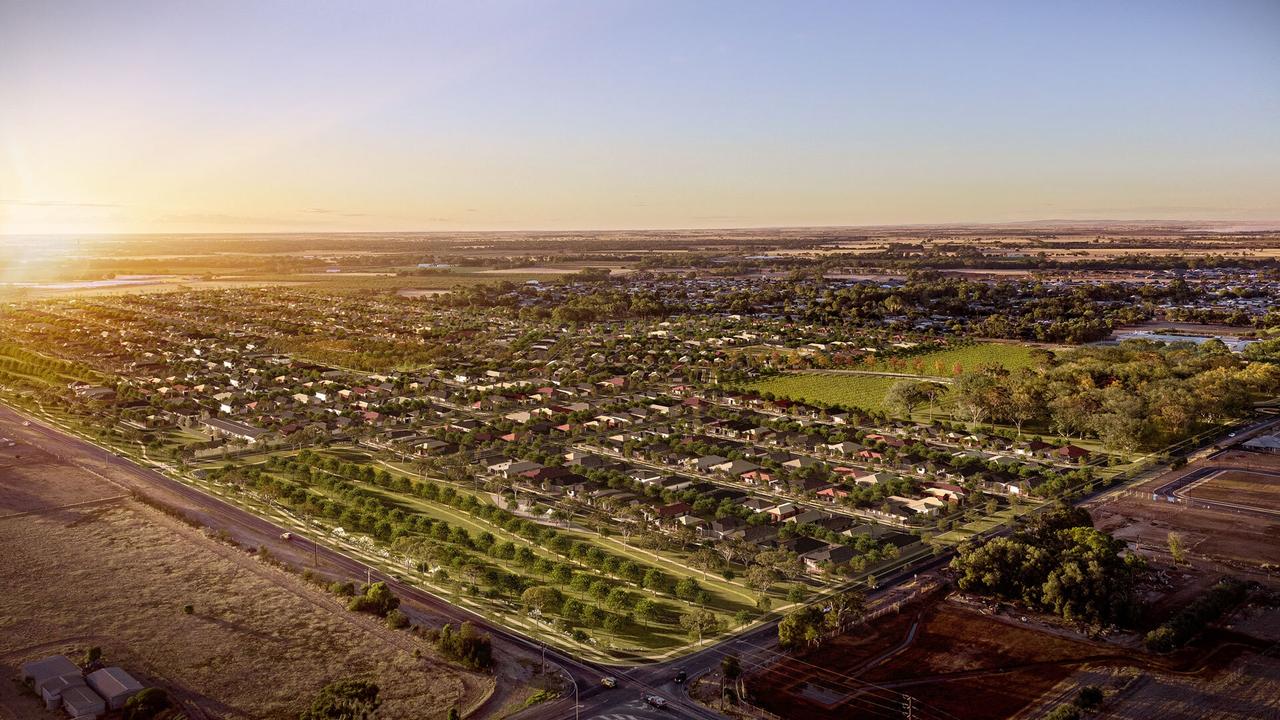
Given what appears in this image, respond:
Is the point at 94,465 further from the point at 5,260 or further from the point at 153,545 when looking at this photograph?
the point at 5,260

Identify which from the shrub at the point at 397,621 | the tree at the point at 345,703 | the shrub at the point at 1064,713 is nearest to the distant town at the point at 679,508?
the shrub at the point at 397,621

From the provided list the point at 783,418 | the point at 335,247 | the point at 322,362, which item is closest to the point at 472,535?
the point at 783,418

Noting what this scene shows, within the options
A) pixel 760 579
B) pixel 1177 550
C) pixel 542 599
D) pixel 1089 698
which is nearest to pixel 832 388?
pixel 1177 550

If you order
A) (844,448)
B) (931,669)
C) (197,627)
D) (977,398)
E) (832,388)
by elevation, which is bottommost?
(931,669)

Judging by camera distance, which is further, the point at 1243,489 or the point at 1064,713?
the point at 1243,489

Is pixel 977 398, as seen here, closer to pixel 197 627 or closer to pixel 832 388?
pixel 832 388

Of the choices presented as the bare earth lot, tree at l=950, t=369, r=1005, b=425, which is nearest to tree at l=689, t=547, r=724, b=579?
the bare earth lot

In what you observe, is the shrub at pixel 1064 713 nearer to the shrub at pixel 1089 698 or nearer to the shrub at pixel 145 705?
the shrub at pixel 1089 698
